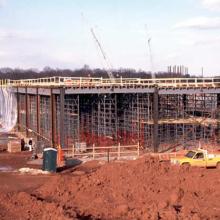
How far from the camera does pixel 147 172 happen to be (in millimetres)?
25406

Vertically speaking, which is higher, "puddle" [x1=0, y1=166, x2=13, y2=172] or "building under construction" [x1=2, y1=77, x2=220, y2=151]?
"building under construction" [x1=2, y1=77, x2=220, y2=151]

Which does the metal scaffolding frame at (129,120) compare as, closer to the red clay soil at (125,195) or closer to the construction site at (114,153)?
the construction site at (114,153)

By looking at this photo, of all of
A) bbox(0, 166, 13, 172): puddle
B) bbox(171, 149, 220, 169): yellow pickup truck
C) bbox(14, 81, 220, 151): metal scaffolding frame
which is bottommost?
bbox(0, 166, 13, 172): puddle

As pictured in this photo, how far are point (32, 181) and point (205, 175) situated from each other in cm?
880

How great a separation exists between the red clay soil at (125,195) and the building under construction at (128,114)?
9575 mm

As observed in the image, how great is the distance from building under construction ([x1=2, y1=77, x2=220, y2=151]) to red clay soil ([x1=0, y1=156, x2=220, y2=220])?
31.4 ft

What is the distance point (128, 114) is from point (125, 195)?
21541 millimetres

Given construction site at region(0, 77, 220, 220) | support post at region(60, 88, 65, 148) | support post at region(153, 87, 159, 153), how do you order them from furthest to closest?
support post at region(153, 87, 159, 153), support post at region(60, 88, 65, 148), construction site at region(0, 77, 220, 220)

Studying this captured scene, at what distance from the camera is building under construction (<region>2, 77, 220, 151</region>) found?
3606 cm

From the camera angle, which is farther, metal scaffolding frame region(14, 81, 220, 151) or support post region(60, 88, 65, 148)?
metal scaffolding frame region(14, 81, 220, 151)

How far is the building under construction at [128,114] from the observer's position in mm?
36062

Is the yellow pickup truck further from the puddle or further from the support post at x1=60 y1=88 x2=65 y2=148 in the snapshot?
the puddle

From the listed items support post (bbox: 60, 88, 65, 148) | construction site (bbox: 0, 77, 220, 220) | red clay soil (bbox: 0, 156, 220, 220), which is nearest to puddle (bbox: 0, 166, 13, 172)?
construction site (bbox: 0, 77, 220, 220)

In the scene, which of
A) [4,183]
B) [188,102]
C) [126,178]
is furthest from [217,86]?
[4,183]
